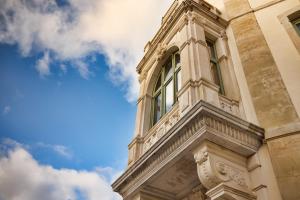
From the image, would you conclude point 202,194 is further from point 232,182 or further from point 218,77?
point 218,77

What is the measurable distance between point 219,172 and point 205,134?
0.68 m

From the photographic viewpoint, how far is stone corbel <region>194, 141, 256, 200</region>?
191 inches

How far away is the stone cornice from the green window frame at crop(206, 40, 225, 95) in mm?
1664

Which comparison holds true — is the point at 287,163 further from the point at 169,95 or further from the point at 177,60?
the point at 177,60

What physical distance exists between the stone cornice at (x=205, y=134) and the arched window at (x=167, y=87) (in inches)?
76.5

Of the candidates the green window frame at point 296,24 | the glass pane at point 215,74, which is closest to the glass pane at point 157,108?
the glass pane at point 215,74

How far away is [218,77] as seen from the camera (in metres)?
7.42

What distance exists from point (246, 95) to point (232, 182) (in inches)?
91.8

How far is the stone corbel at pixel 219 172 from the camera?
485 cm

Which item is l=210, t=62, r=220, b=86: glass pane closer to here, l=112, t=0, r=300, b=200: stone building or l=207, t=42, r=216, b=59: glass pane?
l=112, t=0, r=300, b=200: stone building

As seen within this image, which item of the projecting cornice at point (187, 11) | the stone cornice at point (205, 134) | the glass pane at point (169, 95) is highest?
the projecting cornice at point (187, 11)

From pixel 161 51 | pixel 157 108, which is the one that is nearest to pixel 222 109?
pixel 157 108

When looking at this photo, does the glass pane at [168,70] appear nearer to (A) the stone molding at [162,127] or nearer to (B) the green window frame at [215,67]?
(B) the green window frame at [215,67]

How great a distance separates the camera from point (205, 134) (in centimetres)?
513
